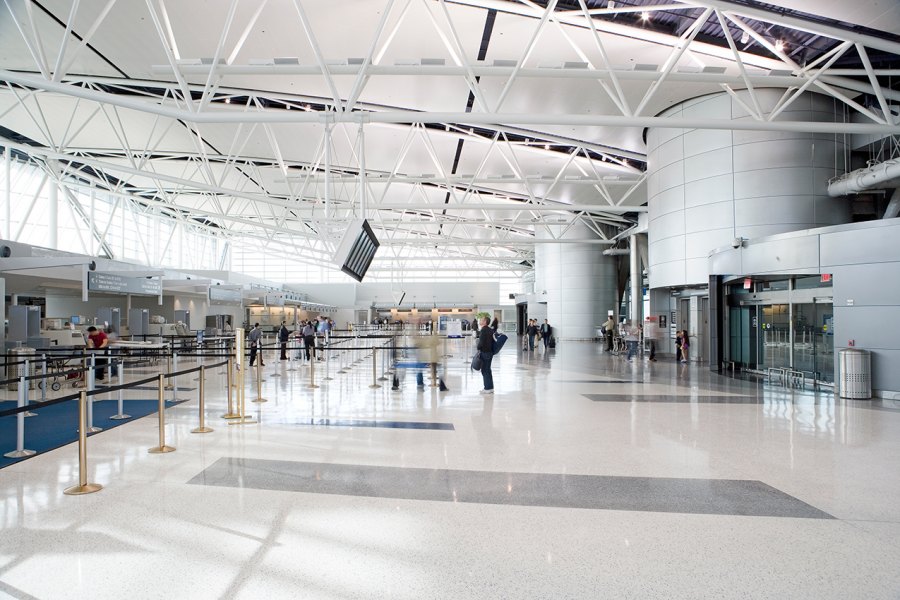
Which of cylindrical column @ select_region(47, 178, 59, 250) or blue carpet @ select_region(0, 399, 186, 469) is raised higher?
cylindrical column @ select_region(47, 178, 59, 250)

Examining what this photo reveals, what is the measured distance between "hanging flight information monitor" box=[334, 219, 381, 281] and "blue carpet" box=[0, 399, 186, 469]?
6157 millimetres

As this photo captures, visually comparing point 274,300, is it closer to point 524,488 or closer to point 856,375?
point 856,375

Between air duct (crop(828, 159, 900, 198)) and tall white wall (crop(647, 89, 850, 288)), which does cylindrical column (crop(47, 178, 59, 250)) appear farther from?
air duct (crop(828, 159, 900, 198))

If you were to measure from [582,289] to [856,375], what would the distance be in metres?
26.6

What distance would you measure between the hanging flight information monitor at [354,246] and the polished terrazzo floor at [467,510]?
709cm

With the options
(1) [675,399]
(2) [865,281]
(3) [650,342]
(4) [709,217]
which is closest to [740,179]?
(4) [709,217]

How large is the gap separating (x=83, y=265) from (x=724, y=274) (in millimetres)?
20895

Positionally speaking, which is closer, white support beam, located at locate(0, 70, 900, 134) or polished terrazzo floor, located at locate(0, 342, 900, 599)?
polished terrazzo floor, located at locate(0, 342, 900, 599)

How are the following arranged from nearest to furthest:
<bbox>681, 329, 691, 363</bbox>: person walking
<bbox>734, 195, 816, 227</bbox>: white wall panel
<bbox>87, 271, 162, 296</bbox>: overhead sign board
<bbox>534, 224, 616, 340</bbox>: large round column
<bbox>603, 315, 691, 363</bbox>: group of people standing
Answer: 1. <bbox>734, 195, 816, 227</bbox>: white wall panel
2. <bbox>87, 271, 162, 296</bbox>: overhead sign board
3. <bbox>681, 329, 691, 363</bbox>: person walking
4. <bbox>603, 315, 691, 363</bbox>: group of people standing
5. <bbox>534, 224, 616, 340</bbox>: large round column

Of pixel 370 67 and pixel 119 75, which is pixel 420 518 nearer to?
pixel 370 67

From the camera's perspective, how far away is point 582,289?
3794 cm

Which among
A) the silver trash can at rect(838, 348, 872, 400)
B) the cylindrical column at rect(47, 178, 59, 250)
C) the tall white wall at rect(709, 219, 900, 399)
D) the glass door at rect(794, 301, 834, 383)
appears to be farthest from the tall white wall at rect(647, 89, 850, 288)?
the cylindrical column at rect(47, 178, 59, 250)

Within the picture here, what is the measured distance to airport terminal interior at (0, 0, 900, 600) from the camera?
4.00 metres

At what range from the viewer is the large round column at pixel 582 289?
37.6 metres
